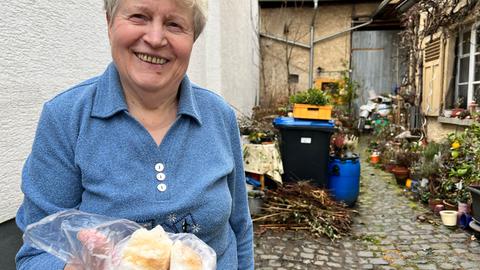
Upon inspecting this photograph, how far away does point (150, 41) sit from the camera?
3.75 ft

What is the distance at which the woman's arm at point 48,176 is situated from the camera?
1.03m

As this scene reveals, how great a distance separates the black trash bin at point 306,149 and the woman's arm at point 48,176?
4510mm

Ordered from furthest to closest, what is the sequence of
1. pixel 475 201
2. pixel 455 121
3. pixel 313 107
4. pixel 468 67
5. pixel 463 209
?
pixel 468 67 < pixel 455 121 < pixel 313 107 < pixel 463 209 < pixel 475 201

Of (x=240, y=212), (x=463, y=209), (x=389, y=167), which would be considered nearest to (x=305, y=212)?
(x=463, y=209)

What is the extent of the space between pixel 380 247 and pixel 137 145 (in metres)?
4.01

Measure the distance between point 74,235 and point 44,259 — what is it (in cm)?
15

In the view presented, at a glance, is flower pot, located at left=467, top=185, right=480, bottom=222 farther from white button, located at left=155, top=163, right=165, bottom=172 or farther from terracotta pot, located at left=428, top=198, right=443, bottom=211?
white button, located at left=155, top=163, right=165, bottom=172

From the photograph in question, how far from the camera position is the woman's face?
113 centimetres

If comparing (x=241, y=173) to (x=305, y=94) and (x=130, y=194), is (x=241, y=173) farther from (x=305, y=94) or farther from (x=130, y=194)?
(x=305, y=94)

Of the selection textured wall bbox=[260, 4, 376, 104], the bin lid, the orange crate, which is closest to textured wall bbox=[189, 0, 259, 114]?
the bin lid

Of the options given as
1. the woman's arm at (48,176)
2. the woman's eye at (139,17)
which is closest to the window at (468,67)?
the woman's eye at (139,17)

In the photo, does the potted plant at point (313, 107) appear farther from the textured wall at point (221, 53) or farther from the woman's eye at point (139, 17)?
the woman's eye at point (139, 17)

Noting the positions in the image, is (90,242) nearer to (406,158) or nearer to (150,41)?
(150,41)

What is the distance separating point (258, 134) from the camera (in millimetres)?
5566
